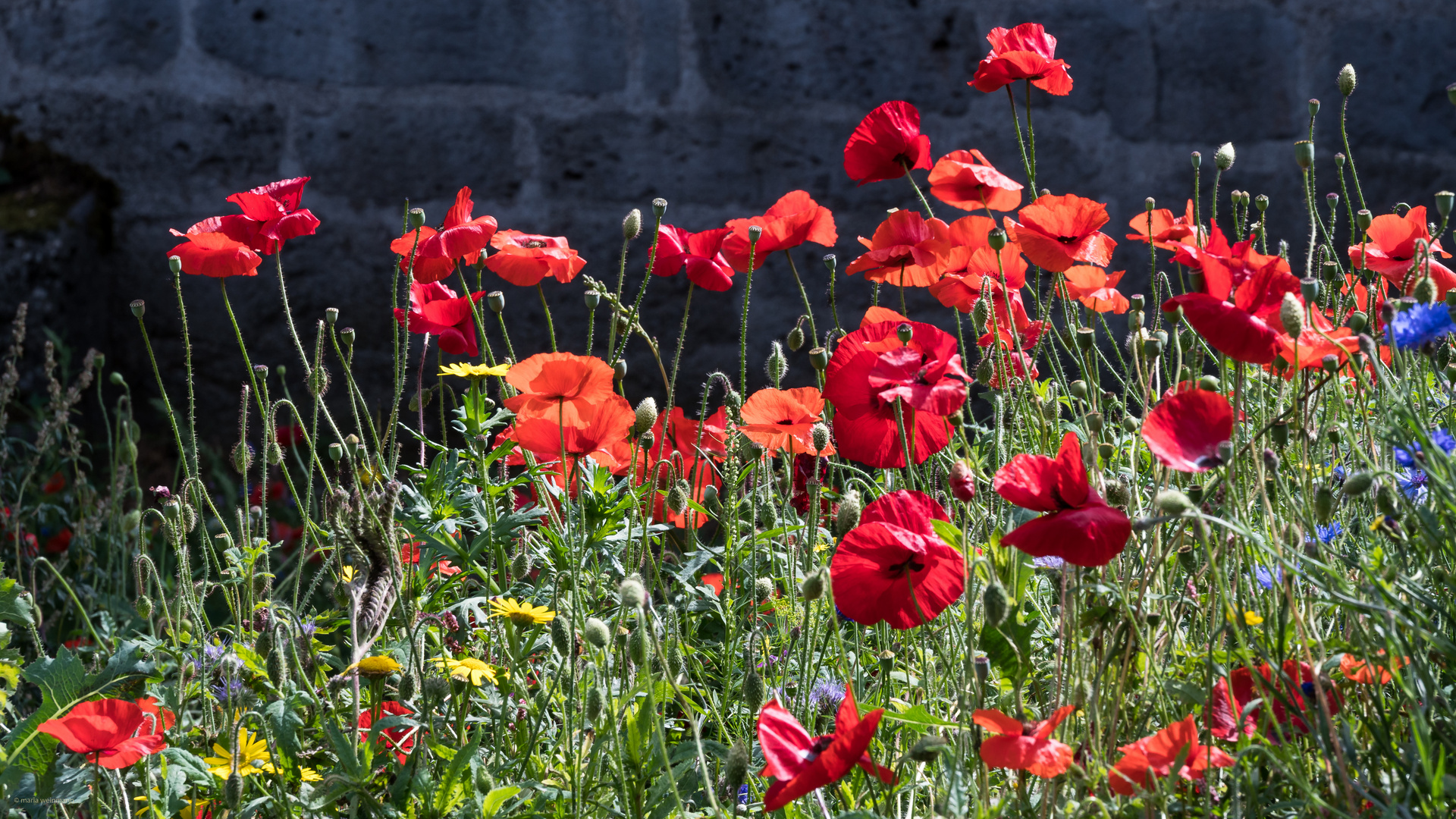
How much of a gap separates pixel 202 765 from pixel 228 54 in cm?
273

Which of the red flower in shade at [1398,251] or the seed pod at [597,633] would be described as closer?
the seed pod at [597,633]

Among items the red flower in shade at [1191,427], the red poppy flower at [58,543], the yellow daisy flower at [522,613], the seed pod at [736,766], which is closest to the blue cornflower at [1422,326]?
the red flower in shade at [1191,427]

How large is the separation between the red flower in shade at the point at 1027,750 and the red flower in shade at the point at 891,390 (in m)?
0.30

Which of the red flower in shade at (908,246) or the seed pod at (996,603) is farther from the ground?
the red flower in shade at (908,246)

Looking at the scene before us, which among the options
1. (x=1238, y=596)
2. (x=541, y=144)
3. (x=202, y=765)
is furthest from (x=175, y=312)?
(x=1238, y=596)

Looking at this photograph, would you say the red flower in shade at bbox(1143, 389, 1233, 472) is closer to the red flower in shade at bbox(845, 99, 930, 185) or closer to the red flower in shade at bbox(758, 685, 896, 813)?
the red flower in shade at bbox(758, 685, 896, 813)

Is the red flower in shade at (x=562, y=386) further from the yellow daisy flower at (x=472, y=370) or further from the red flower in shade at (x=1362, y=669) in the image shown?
the red flower in shade at (x=1362, y=669)

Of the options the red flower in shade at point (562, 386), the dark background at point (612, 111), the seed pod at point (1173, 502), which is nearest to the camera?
the seed pod at point (1173, 502)

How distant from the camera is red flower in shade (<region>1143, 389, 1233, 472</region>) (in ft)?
3.18

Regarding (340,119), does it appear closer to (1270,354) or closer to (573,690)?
(573,690)

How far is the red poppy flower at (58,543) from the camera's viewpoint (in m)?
2.79

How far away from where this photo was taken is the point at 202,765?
4.09 ft

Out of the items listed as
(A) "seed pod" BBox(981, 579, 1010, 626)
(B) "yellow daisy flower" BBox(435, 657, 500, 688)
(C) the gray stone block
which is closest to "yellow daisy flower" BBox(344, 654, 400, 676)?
(B) "yellow daisy flower" BBox(435, 657, 500, 688)

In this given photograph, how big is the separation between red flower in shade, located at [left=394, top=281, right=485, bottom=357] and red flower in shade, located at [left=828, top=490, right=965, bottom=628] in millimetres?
833
